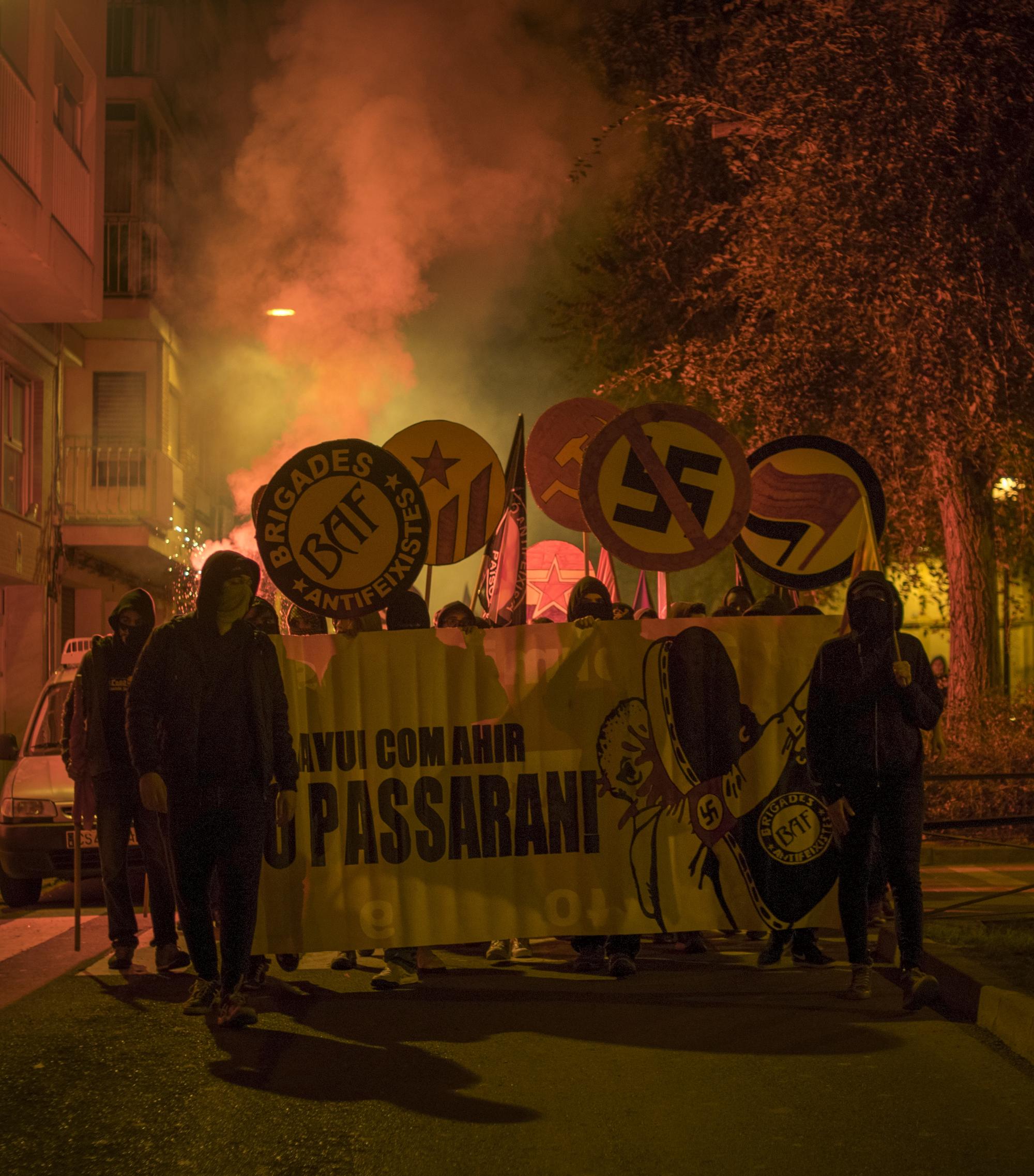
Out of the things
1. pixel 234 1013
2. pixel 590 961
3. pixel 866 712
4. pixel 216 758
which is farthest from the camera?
pixel 590 961

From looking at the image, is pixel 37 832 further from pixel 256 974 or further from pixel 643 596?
pixel 643 596

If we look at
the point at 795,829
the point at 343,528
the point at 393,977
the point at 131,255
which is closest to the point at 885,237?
the point at 795,829

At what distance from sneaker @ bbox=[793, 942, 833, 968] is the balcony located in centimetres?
1748

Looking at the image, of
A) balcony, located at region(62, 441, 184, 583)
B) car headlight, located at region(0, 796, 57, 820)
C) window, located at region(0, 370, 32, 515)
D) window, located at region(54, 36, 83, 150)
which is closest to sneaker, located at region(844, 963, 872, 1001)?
car headlight, located at region(0, 796, 57, 820)

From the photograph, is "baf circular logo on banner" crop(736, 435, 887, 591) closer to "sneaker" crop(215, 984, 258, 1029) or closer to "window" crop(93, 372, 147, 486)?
"sneaker" crop(215, 984, 258, 1029)

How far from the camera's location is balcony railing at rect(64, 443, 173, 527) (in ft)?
80.0

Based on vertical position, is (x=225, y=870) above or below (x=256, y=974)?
above

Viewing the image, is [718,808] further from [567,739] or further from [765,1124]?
[765,1124]

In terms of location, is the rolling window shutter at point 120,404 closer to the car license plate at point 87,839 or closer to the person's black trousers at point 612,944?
the car license plate at point 87,839

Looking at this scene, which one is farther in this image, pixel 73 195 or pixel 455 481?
pixel 73 195

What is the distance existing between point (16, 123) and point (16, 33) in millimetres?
1248

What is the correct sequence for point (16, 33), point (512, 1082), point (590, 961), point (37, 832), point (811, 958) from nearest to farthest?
point (512, 1082) → point (590, 961) → point (811, 958) → point (37, 832) → point (16, 33)

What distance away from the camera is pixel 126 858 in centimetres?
798

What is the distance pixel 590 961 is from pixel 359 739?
1.59 m
